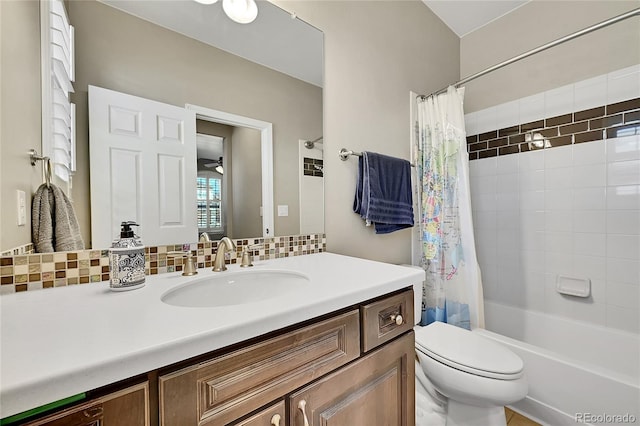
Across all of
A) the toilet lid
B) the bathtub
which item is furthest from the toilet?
the bathtub

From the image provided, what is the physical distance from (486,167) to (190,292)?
89.0 inches

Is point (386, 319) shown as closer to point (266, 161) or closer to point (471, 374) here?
point (471, 374)

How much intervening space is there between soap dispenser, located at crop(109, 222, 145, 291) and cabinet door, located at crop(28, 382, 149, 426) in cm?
38

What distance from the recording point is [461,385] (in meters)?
1.08

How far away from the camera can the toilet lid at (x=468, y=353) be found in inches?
41.4

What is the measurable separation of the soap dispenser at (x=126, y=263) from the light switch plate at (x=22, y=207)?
23 cm

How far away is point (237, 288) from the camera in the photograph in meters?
0.90

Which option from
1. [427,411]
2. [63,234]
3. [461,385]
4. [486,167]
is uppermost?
[486,167]

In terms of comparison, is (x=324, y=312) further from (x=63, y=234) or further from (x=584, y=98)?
(x=584, y=98)

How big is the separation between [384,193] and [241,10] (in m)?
1.08

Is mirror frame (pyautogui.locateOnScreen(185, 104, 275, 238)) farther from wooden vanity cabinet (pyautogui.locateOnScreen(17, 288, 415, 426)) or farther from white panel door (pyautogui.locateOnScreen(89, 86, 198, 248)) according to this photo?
wooden vanity cabinet (pyautogui.locateOnScreen(17, 288, 415, 426))

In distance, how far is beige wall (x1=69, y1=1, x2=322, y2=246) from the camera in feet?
2.61

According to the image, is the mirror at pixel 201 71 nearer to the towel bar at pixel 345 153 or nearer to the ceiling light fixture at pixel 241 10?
the ceiling light fixture at pixel 241 10

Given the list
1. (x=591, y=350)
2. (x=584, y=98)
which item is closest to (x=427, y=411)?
(x=591, y=350)
